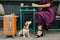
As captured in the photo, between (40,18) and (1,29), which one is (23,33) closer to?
(40,18)

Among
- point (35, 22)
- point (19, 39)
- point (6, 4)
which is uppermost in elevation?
point (6, 4)

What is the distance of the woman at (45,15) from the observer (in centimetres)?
491

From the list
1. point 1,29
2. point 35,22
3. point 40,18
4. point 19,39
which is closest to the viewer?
point 19,39

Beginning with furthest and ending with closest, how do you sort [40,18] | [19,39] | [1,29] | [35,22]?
1. [1,29]
2. [35,22]
3. [40,18]
4. [19,39]

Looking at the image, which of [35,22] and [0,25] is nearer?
[35,22]

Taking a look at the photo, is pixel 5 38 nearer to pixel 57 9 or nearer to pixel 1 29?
pixel 1 29

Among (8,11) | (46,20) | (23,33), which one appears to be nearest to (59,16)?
(46,20)

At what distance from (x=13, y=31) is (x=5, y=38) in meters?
0.26

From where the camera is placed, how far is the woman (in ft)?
16.1

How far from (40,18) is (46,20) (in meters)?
0.18

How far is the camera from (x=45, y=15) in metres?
4.98

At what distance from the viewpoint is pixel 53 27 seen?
6.09 meters

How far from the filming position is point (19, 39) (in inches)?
180

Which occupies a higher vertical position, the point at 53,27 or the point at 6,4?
the point at 6,4
